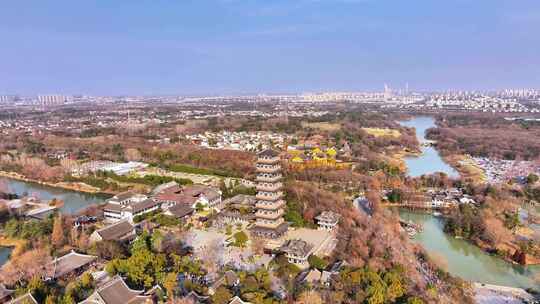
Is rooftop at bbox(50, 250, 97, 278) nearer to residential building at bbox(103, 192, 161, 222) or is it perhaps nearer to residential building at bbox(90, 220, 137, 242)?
residential building at bbox(90, 220, 137, 242)

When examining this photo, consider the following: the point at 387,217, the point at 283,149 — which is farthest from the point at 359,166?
the point at 387,217

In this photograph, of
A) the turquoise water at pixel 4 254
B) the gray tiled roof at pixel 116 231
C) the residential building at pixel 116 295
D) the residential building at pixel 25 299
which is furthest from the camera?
the gray tiled roof at pixel 116 231

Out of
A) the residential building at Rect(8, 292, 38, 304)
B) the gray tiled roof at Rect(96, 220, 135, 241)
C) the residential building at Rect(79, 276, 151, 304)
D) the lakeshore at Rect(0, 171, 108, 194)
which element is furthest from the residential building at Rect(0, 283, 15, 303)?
the lakeshore at Rect(0, 171, 108, 194)

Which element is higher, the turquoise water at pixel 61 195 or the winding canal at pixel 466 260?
the turquoise water at pixel 61 195

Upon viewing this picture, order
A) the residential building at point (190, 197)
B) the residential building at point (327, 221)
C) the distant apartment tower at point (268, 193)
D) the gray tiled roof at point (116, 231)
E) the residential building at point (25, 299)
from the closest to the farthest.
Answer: the residential building at point (25, 299)
the gray tiled roof at point (116, 231)
the distant apartment tower at point (268, 193)
the residential building at point (327, 221)
the residential building at point (190, 197)

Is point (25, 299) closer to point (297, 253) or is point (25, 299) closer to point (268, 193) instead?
point (297, 253)

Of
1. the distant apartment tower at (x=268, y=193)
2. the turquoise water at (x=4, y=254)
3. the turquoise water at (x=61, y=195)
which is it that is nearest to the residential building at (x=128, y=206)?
the turquoise water at (x=61, y=195)

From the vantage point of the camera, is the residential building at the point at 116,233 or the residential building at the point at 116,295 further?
the residential building at the point at 116,233

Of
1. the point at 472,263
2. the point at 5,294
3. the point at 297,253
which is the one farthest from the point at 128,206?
the point at 472,263

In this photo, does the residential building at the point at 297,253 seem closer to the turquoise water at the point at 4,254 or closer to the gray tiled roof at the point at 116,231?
the gray tiled roof at the point at 116,231
